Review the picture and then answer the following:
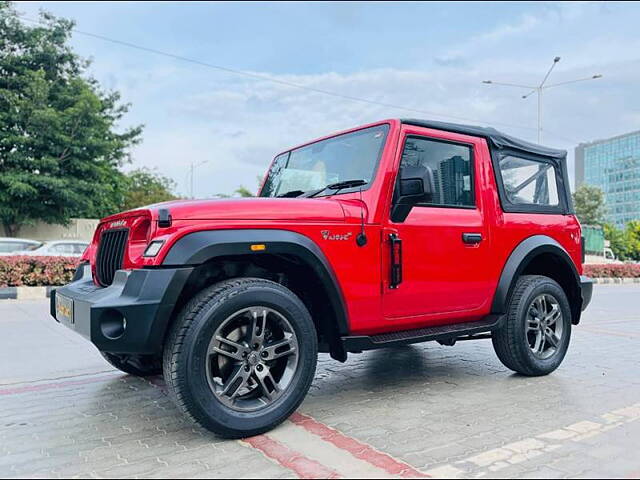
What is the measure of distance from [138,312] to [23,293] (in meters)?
11.0

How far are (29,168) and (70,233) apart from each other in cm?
451

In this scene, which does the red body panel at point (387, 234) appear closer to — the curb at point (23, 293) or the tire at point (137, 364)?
the tire at point (137, 364)

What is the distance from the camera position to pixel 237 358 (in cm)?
319

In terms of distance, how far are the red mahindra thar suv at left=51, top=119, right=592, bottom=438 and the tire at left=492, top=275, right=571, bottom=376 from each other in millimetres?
14

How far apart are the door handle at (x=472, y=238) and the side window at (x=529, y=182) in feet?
1.91

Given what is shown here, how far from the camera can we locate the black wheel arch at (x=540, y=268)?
14.5 ft

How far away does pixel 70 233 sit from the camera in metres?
23.9

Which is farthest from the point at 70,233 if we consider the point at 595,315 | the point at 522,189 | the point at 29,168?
the point at 522,189

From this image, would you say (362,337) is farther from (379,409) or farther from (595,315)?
(595,315)

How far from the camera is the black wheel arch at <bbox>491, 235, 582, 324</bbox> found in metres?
4.43

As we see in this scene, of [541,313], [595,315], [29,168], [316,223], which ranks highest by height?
[29,168]

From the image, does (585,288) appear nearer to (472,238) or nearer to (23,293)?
(472,238)

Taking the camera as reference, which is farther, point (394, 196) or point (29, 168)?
point (29, 168)

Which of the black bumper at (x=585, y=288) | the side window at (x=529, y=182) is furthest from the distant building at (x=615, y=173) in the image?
the side window at (x=529, y=182)
